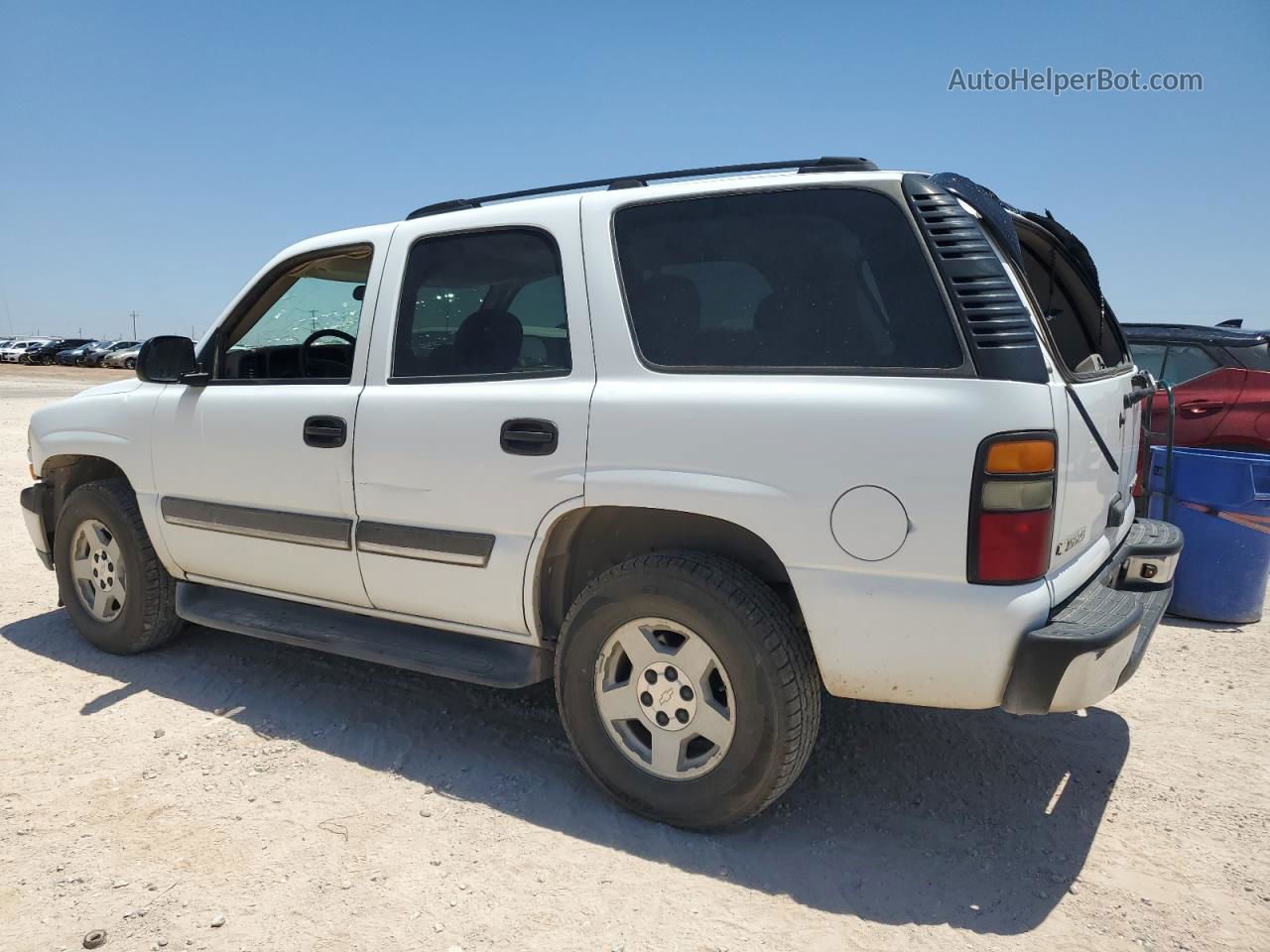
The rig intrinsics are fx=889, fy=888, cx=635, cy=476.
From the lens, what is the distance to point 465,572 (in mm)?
3084

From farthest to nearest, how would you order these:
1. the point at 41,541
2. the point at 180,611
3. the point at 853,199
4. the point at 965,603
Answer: the point at 41,541, the point at 180,611, the point at 853,199, the point at 965,603

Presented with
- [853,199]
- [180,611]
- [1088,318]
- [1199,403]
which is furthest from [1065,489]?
[1199,403]

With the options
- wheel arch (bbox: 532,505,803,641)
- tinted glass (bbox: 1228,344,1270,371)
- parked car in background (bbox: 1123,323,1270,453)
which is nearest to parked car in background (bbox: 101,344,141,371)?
parked car in background (bbox: 1123,323,1270,453)

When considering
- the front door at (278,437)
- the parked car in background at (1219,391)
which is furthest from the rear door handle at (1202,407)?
the front door at (278,437)

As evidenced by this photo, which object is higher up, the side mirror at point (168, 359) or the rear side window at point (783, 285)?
the rear side window at point (783, 285)

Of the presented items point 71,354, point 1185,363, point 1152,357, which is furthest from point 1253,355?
point 71,354

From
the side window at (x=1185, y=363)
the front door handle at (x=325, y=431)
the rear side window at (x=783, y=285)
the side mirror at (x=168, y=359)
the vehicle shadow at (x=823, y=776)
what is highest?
the rear side window at (x=783, y=285)

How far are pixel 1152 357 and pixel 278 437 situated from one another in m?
6.28

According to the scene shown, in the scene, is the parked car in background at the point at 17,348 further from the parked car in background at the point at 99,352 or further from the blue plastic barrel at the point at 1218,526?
the blue plastic barrel at the point at 1218,526

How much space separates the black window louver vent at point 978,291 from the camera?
7.55 feet

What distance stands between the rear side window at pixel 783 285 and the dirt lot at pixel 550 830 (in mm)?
1497

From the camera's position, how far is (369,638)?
344 centimetres

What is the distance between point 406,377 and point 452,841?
1604 mm

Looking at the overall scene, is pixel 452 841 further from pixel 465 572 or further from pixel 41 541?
pixel 41 541
